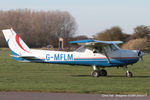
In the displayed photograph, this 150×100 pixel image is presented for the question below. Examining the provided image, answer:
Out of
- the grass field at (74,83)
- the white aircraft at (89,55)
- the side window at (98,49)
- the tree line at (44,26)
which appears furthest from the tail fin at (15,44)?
the tree line at (44,26)

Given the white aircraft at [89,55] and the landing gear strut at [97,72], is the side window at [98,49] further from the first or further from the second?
the landing gear strut at [97,72]

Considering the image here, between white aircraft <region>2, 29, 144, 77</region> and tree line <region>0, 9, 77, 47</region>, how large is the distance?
6259 cm

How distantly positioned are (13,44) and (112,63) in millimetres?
5850

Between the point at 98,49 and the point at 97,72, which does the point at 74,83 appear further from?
the point at 98,49

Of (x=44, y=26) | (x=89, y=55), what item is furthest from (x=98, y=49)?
(x=44, y=26)

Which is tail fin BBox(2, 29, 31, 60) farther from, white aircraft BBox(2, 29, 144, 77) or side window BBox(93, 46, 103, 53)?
side window BBox(93, 46, 103, 53)

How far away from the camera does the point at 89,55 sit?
71.2 feet

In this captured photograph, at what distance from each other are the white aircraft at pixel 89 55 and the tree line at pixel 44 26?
6259 cm

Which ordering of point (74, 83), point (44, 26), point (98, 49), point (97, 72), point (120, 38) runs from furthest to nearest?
point (44, 26)
point (120, 38)
point (98, 49)
point (97, 72)
point (74, 83)

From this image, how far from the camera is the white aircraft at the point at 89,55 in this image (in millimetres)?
21328

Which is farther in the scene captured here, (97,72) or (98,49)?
(98,49)

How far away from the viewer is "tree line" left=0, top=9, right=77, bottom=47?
89.9 meters

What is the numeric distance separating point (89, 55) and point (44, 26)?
78816mm

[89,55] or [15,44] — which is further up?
[15,44]
